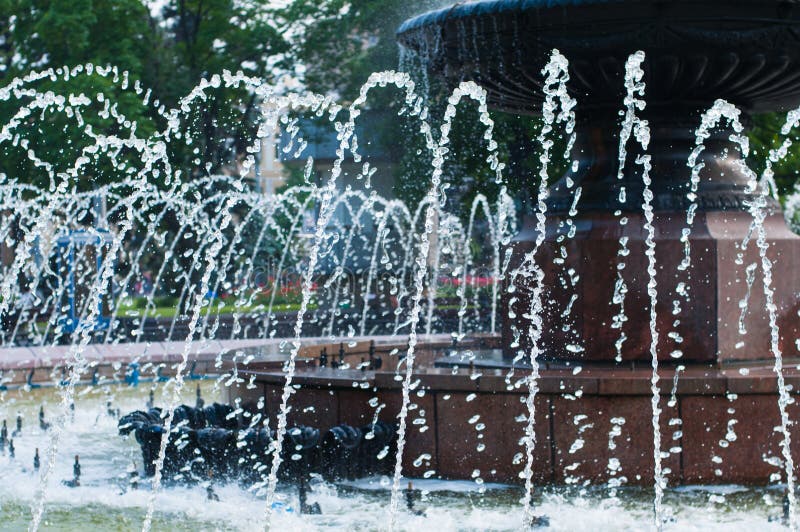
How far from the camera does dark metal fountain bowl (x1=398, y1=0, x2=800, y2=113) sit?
8.55 metres

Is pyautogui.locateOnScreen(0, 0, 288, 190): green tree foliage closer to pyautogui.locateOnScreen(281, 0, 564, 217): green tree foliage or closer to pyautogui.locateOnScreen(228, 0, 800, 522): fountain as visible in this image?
pyautogui.locateOnScreen(281, 0, 564, 217): green tree foliage

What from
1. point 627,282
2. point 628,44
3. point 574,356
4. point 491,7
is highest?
point 491,7

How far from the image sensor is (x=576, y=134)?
32.8ft

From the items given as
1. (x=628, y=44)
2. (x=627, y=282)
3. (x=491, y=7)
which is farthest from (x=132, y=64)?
(x=627, y=282)

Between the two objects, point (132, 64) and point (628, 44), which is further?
point (132, 64)

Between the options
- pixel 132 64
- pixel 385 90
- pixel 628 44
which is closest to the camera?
pixel 628 44

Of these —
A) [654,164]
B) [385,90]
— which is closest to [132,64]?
[385,90]

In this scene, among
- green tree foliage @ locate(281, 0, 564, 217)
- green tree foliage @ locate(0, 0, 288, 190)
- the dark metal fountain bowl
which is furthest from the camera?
green tree foliage @ locate(281, 0, 564, 217)

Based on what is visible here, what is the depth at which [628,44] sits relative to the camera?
8.74 metres

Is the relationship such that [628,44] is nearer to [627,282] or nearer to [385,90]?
[627,282]

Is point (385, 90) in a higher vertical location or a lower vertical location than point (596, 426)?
higher

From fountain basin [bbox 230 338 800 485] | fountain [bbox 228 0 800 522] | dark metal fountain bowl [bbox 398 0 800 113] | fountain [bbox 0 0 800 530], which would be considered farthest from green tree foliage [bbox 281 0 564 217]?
fountain basin [bbox 230 338 800 485]

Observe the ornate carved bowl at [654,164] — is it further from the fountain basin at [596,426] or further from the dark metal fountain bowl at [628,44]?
the fountain basin at [596,426]

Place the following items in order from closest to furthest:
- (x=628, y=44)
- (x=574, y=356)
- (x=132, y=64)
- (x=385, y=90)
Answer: (x=628, y=44), (x=574, y=356), (x=132, y=64), (x=385, y=90)
